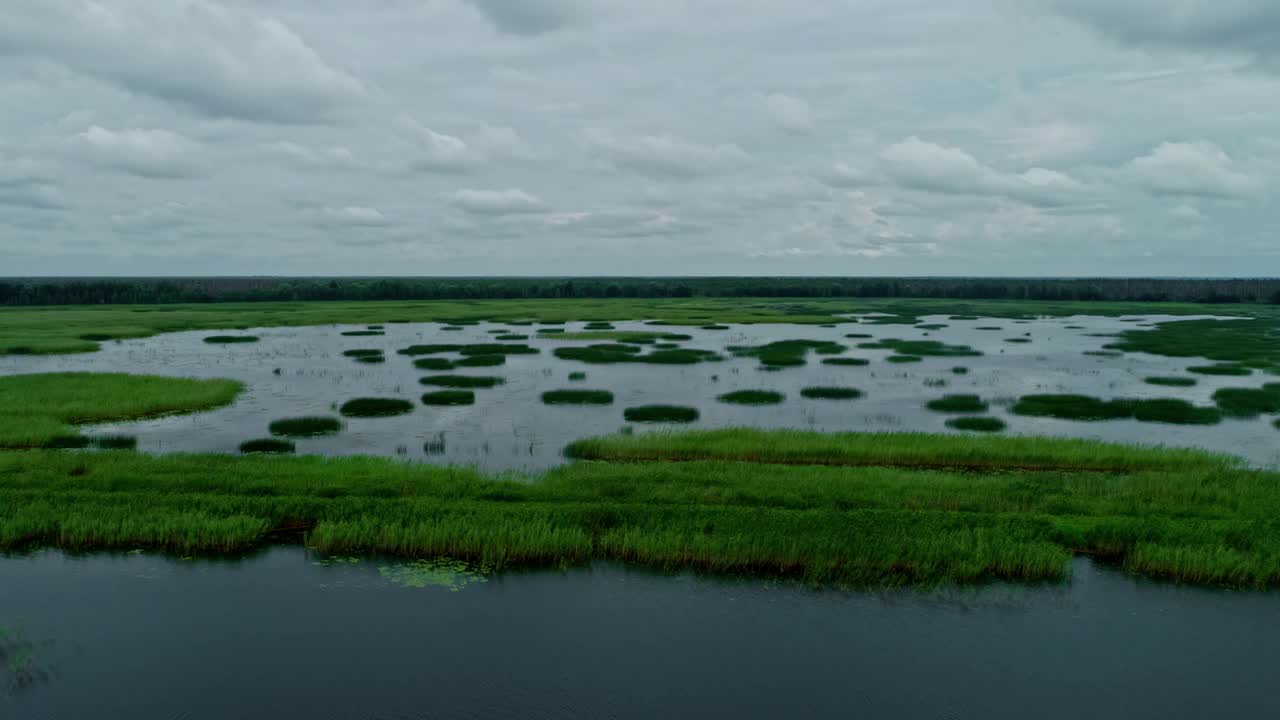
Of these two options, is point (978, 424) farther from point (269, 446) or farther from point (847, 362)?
point (269, 446)

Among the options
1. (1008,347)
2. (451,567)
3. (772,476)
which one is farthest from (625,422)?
(1008,347)

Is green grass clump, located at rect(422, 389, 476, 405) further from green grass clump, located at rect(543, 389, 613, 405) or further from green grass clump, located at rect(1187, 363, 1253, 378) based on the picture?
green grass clump, located at rect(1187, 363, 1253, 378)

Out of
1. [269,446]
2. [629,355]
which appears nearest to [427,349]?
[629,355]

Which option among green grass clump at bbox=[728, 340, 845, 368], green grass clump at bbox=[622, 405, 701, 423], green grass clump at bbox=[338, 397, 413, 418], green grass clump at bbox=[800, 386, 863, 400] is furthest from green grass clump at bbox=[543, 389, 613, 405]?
green grass clump at bbox=[728, 340, 845, 368]

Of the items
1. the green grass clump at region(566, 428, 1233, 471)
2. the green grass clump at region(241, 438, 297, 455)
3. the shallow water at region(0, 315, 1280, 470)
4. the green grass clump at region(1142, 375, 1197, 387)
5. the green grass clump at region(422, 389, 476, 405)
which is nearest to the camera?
the green grass clump at region(566, 428, 1233, 471)

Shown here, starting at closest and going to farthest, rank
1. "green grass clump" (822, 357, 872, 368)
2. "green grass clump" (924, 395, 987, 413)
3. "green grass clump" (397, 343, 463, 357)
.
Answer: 1. "green grass clump" (924, 395, 987, 413)
2. "green grass clump" (822, 357, 872, 368)
3. "green grass clump" (397, 343, 463, 357)

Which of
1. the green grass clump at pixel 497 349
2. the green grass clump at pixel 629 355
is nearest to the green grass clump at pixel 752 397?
the green grass clump at pixel 629 355

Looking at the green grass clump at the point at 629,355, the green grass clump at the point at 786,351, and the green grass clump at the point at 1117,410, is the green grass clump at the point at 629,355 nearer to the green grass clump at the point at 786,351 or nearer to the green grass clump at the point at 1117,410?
the green grass clump at the point at 786,351

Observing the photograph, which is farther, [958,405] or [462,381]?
[462,381]
